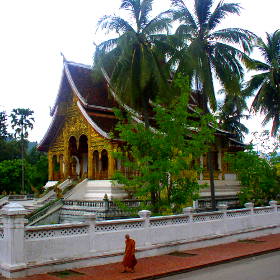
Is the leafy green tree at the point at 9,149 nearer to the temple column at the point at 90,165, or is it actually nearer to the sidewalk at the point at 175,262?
the temple column at the point at 90,165

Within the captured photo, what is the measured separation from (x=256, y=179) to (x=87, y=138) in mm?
10835

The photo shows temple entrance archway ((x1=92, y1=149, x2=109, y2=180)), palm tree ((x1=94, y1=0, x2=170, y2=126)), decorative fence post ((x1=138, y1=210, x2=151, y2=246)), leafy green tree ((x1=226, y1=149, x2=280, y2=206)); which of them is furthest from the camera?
temple entrance archway ((x1=92, y1=149, x2=109, y2=180))

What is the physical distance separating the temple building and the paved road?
11.1 m

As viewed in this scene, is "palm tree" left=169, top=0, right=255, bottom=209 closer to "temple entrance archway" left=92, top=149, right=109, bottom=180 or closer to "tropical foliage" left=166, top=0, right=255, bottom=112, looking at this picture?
"tropical foliage" left=166, top=0, right=255, bottom=112

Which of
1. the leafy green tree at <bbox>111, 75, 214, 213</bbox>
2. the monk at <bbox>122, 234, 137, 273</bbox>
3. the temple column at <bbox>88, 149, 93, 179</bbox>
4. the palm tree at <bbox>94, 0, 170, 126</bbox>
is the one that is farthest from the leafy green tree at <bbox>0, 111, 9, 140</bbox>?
the monk at <bbox>122, 234, 137, 273</bbox>

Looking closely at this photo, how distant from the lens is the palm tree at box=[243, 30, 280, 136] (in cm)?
2698

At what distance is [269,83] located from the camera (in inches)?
1070

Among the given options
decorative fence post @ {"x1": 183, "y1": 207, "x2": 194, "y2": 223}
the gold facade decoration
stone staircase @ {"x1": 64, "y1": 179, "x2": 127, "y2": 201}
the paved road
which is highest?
the gold facade decoration

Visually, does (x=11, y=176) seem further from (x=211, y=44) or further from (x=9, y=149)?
(x=211, y=44)

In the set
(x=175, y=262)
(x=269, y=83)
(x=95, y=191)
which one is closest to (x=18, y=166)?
(x=95, y=191)

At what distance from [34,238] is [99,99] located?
16987 millimetres

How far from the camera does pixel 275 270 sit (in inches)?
421

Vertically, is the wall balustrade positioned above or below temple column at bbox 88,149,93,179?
below

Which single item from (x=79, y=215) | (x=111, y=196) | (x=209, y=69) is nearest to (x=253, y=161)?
(x=209, y=69)
